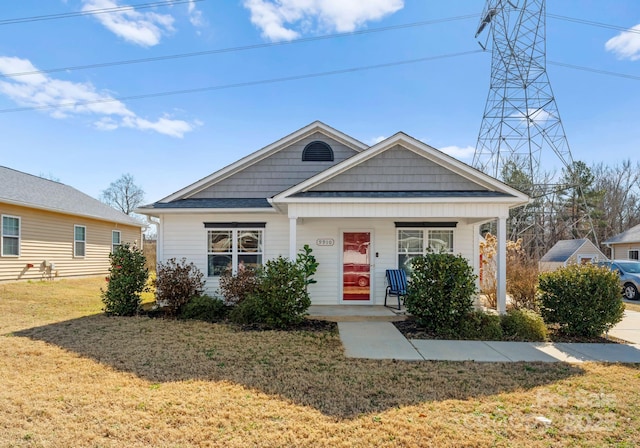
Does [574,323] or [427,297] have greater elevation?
[427,297]

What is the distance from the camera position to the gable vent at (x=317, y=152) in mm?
11202

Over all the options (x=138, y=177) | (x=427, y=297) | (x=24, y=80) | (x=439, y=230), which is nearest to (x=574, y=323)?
(x=427, y=297)

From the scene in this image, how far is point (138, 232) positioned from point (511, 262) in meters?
20.4

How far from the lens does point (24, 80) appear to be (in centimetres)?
1321

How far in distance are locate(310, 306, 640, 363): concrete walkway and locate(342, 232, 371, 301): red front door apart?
97.3 inches

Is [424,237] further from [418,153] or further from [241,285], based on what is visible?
[241,285]

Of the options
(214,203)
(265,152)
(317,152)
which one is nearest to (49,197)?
(214,203)

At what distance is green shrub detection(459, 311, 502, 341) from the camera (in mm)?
7012

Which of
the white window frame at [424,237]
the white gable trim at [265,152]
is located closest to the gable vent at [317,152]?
the white gable trim at [265,152]

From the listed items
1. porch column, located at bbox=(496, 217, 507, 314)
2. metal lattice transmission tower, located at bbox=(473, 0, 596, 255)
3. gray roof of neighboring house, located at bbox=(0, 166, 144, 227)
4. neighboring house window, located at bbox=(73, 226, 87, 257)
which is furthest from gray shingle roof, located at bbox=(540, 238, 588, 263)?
neighboring house window, located at bbox=(73, 226, 87, 257)

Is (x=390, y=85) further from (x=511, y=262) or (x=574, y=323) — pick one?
(x=574, y=323)

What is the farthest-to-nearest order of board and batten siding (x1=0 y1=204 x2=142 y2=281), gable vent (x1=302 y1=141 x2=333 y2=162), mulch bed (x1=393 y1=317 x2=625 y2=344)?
board and batten siding (x1=0 y1=204 x2=142 y2=281) → gable vent (x1=302 y1=141 x2=333 y2=162) → mulch bed (x1=393 y1=317 x2=625 y2=344)

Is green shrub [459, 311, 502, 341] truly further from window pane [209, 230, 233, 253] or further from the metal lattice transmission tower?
the metal lattice transmission tower

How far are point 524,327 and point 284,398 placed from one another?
5332mm
